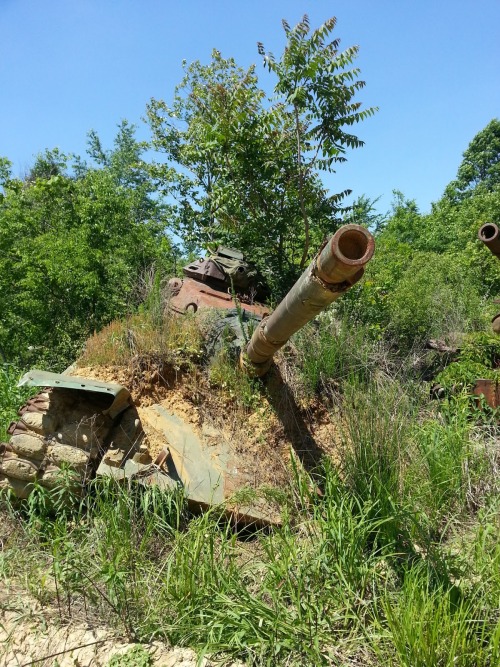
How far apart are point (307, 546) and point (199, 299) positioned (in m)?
3.59

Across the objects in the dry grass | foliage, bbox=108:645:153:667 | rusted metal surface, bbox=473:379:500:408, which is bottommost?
foliage, bbox=108:645:153:667

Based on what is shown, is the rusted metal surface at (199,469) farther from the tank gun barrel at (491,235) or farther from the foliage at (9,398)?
the tank gun barrel at (491,235)

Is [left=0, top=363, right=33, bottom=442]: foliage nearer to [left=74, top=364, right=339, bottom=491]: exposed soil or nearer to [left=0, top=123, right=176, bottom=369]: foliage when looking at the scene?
[left=74, top=364, right=339, bottom=491]: exposed soil

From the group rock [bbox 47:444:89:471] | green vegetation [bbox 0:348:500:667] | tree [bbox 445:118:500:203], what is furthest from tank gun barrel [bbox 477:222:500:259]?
tree [bbox 445:118:500:203]

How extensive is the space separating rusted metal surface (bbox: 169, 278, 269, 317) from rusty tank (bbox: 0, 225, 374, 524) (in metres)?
1.43

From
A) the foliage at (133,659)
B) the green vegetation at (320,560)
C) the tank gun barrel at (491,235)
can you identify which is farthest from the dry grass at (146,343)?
the tank gun barrel at (491,235)

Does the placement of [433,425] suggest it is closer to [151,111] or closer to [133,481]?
[133,481]

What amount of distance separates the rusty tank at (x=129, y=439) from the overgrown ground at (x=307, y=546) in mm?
158

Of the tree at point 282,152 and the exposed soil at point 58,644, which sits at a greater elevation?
the tree at point 282,152

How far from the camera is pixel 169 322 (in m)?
5.82

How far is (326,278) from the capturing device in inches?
126

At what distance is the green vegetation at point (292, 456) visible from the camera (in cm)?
323

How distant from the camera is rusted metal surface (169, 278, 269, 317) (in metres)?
6.40

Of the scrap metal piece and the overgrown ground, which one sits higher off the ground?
the scrap metal piece
